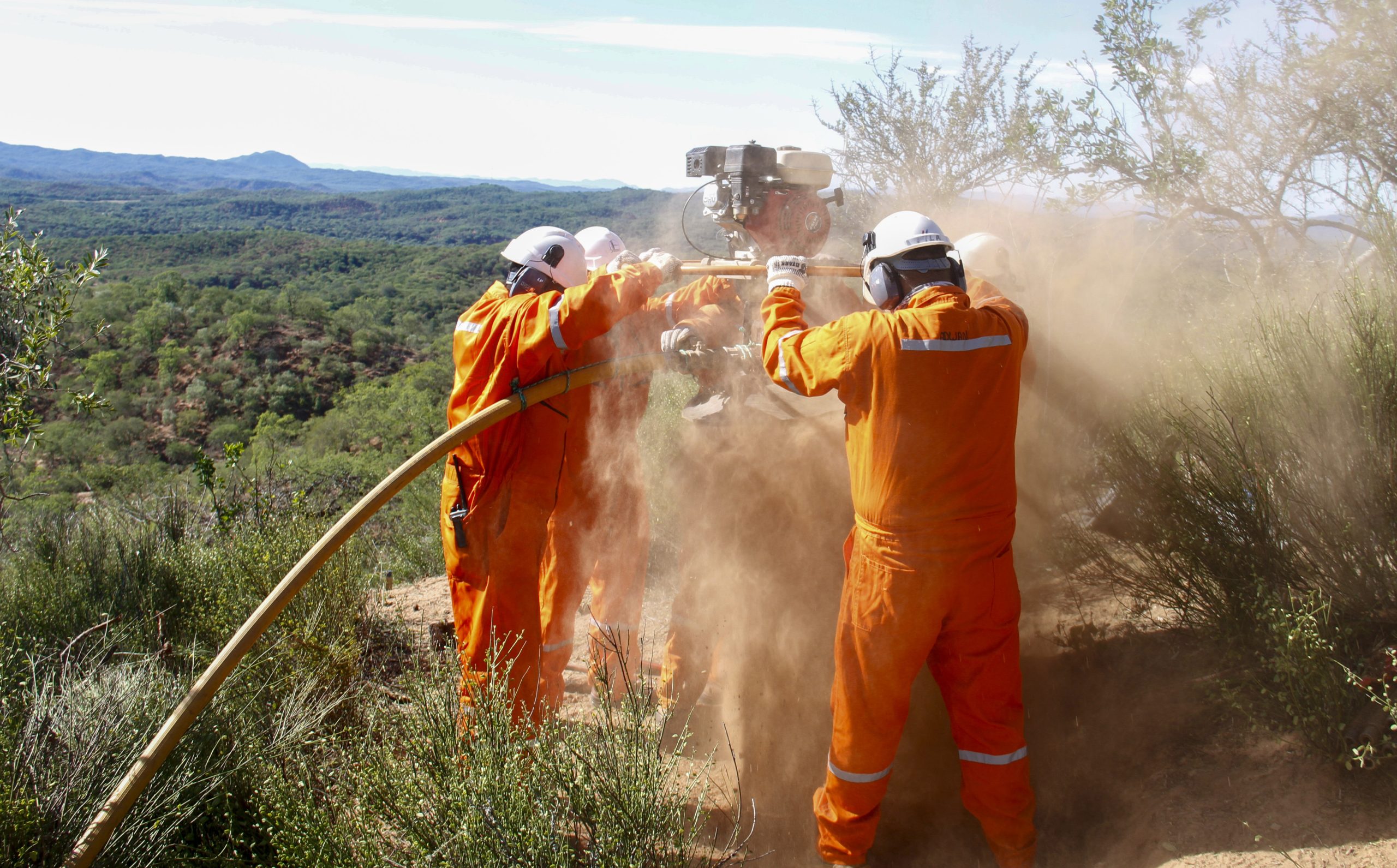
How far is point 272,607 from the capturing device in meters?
2.88

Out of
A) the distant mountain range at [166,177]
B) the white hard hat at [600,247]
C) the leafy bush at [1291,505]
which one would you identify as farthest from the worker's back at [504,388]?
the distant mountain range at [166,177]

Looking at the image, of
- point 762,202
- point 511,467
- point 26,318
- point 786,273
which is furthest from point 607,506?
point 26,318

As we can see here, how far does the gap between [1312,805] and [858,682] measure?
144cm

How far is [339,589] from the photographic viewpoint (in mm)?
4480

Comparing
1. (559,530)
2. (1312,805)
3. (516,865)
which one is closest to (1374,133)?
(1312,805)

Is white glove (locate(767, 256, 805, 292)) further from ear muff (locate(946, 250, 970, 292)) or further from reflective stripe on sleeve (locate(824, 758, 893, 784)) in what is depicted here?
reflective stripe on sleeve (locate(824, 758, 893, 784))

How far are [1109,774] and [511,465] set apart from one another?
2641 mm

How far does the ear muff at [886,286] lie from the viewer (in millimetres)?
3100

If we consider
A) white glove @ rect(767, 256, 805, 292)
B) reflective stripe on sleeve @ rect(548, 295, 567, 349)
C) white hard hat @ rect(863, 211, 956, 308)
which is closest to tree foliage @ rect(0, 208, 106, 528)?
reflective stripe on sleeve @ rect(548, 295, 567, 349)

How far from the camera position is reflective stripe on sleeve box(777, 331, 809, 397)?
3.03 m

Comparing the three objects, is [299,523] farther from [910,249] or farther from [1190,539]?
[1190,539]

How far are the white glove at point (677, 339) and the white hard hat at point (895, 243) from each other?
0.93 m

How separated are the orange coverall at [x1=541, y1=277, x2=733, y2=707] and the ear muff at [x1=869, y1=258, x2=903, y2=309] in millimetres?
1146

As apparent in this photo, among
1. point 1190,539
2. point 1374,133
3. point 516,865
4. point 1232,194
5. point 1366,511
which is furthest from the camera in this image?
point 1232,194
